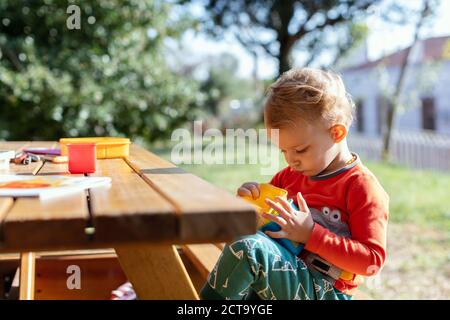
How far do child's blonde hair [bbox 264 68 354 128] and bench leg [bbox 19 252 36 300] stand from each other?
3.11ft

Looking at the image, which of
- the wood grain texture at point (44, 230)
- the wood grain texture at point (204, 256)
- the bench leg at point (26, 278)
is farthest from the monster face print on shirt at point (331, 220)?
the bench leg at point (26, 278)

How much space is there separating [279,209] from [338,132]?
0.32 metres

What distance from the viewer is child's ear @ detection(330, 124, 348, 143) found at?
1.55 metres

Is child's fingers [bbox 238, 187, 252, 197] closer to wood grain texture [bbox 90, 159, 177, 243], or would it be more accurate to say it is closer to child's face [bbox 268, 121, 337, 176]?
child's face [bbox 268, 121, 337, 176]

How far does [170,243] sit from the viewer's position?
868 mm

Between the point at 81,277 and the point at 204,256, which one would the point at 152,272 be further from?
the point at 81,277

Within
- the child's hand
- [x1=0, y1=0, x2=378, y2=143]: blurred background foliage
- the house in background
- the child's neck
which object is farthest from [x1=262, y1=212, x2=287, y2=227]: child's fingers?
the house in background

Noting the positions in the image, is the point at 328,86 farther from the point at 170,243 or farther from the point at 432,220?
the point at 432,220

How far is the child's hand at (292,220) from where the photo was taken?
1.36m

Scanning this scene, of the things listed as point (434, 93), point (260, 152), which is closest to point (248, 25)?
point (260, 152)

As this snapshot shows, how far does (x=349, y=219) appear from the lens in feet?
4.84

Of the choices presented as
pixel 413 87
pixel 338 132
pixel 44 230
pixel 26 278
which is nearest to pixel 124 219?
pixel 44 230

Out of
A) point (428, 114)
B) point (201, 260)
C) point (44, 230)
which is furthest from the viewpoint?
Answer: point (428, 114)
